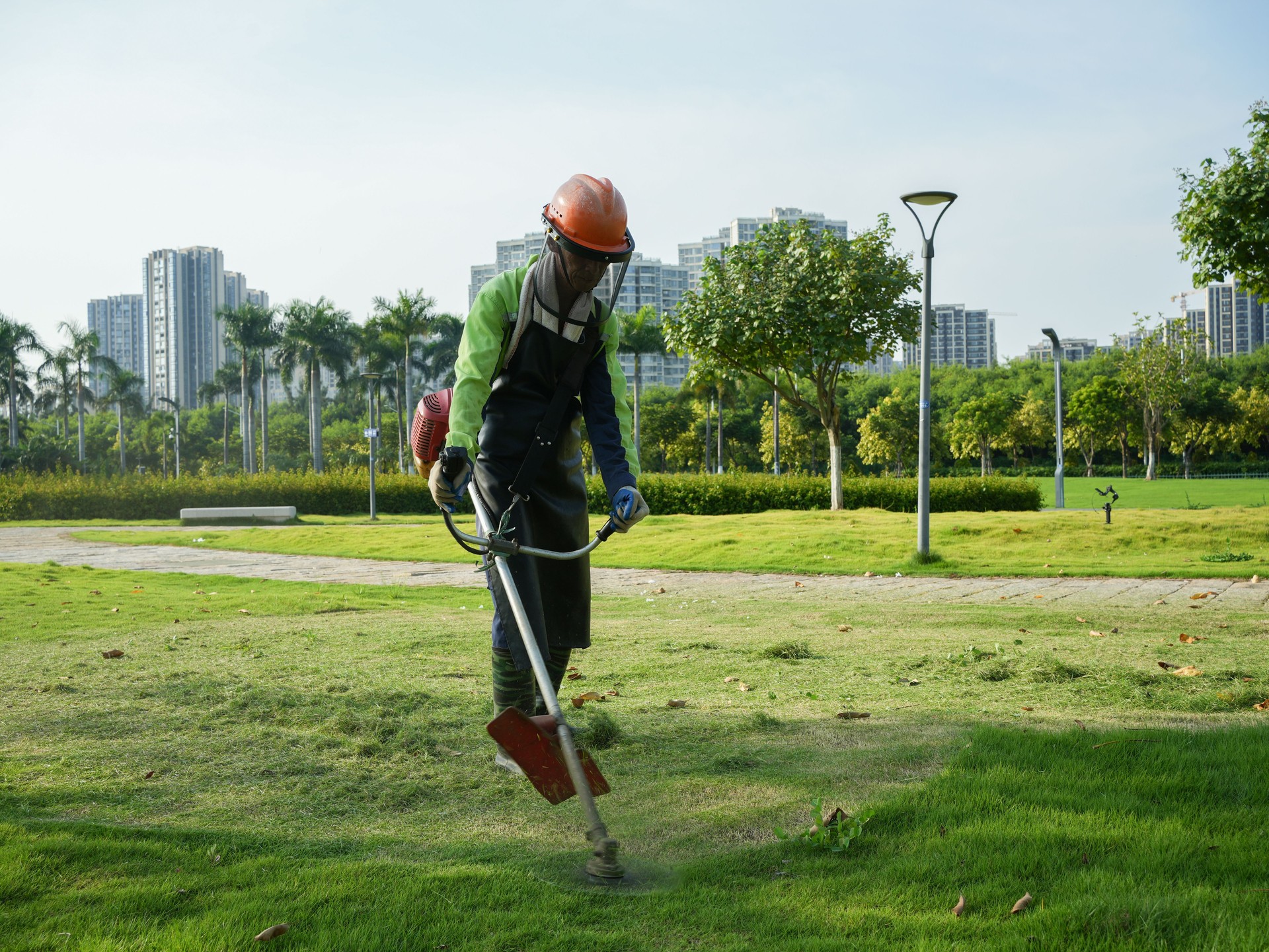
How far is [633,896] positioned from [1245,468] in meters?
69.0

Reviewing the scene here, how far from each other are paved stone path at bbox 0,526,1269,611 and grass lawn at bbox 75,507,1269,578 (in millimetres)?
643

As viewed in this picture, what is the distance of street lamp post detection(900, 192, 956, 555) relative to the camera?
13.0 m

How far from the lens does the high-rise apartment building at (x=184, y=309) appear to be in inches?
4727

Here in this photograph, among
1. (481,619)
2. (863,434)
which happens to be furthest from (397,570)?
(863,434)

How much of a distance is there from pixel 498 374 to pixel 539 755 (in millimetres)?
1586

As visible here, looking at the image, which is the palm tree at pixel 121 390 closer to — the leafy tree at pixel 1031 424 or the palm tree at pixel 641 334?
the palm tree at pixel 641 334

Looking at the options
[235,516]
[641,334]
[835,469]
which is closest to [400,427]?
[641,334]

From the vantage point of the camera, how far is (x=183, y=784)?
3721 mm

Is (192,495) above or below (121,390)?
below

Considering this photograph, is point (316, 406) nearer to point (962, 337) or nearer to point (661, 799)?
point (661, 799)

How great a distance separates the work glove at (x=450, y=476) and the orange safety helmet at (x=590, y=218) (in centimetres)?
91

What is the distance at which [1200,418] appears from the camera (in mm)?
59594

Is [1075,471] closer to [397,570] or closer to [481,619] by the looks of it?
[397,570]

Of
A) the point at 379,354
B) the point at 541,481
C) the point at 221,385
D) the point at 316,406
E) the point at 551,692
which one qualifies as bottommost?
the point at 551,692
